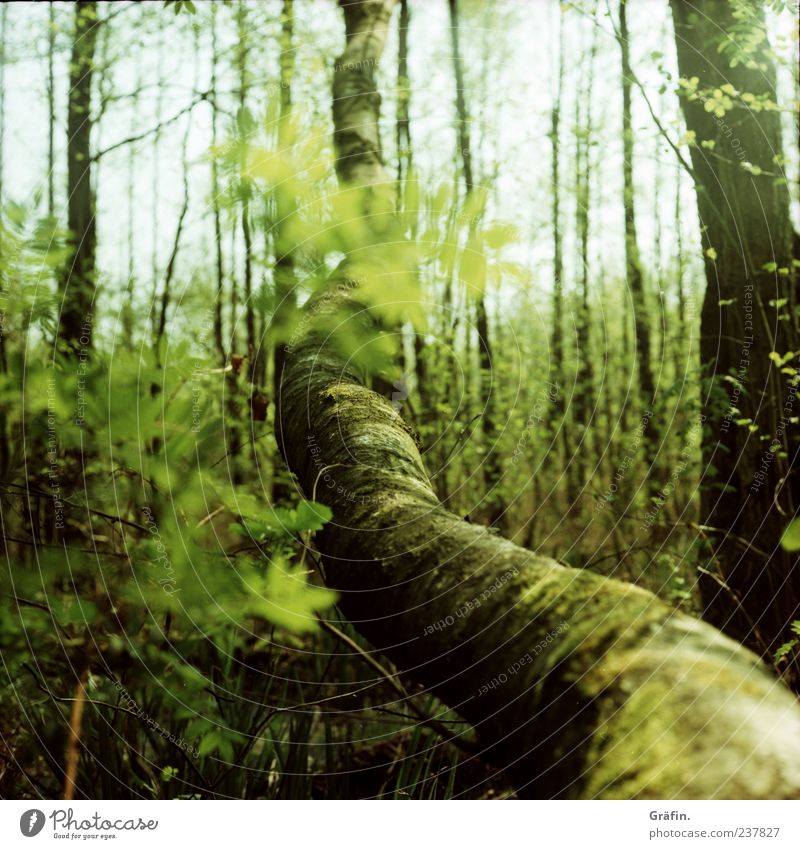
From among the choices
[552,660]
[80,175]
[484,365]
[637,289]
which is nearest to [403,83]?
[80,175]

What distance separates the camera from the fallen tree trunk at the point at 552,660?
2.32ft

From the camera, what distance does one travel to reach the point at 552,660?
78cm

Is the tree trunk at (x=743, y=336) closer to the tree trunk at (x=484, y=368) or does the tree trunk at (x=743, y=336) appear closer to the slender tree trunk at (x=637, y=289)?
the slender tree trunk at (x=637, y=289)

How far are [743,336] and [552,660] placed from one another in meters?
2.49

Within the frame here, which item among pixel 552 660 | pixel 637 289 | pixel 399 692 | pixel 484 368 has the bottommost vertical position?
pixel 399 692

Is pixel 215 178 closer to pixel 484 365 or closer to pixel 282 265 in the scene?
pixel 282 265

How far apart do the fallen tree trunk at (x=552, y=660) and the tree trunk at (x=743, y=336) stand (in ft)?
6.52

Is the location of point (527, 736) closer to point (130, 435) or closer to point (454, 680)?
point (454, 680)

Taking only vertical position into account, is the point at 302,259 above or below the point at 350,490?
above

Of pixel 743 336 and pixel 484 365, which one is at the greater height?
pixel 743 336

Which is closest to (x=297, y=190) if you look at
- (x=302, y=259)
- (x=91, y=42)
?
(x=302, y=259)

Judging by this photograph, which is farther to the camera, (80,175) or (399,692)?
(80,175)
